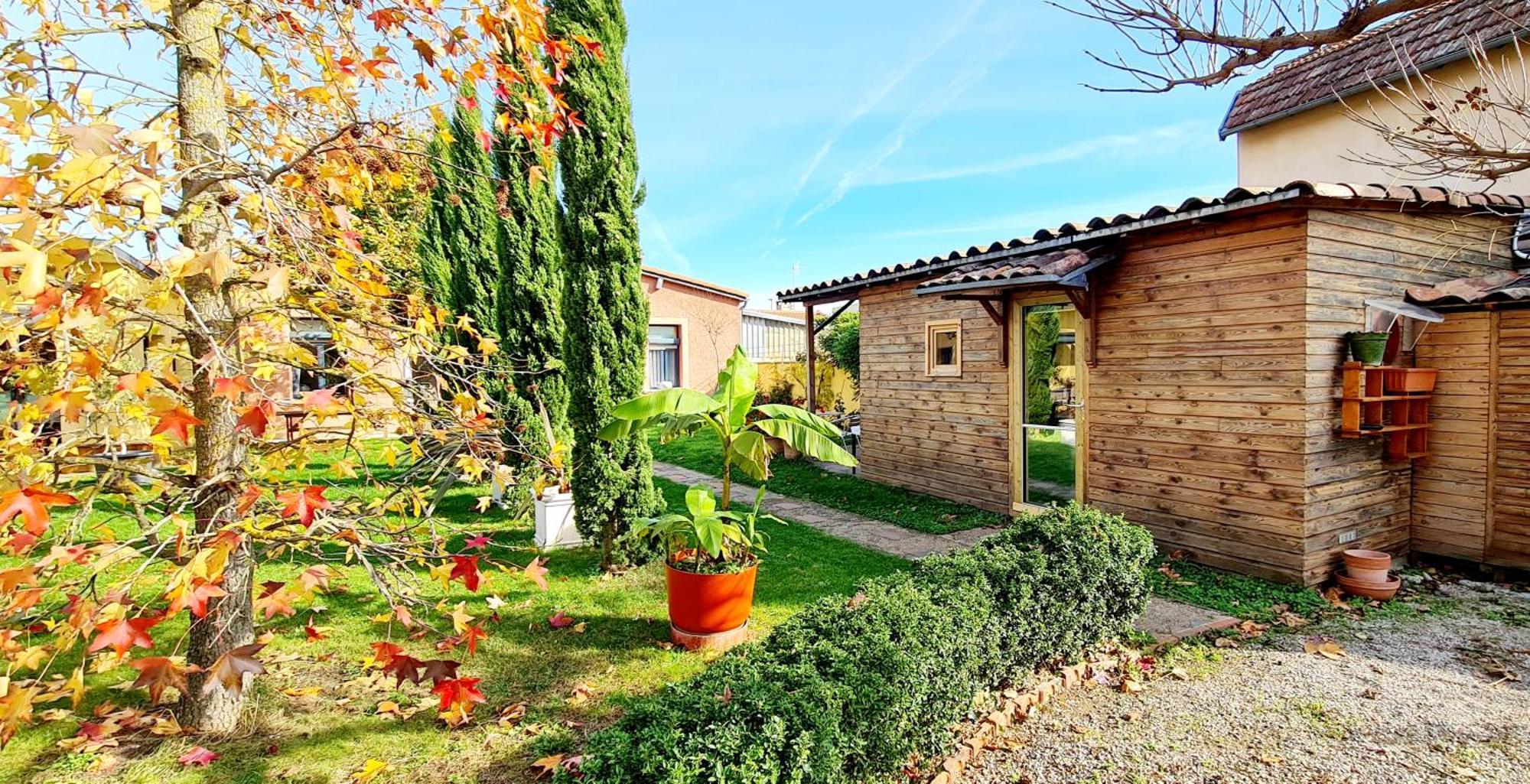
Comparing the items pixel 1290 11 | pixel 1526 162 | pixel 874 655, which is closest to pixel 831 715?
pixel 874 655

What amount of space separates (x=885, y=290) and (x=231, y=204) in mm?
8446

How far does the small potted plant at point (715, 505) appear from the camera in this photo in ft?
14.4

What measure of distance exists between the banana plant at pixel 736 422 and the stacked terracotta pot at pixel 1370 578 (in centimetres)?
448

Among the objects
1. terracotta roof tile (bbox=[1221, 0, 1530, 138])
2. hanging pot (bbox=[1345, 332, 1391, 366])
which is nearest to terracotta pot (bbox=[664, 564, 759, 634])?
hanging pot (bbox=[1345, 332, 1391, 366])

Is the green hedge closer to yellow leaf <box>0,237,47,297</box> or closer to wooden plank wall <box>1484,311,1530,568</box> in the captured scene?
yellow leaf <box>0,237,47,297</box>

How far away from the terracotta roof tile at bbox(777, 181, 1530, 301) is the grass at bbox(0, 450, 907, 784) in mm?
3919

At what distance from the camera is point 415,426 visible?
3.06 metres

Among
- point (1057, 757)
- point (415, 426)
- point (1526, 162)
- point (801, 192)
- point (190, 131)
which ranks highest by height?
point (801, 192)

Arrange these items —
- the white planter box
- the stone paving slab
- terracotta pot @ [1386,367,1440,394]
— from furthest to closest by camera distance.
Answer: the white planter box → terracotta pot @ [1386,367,1440,394] → the stone paving slab

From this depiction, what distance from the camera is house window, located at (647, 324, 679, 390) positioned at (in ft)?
71.9

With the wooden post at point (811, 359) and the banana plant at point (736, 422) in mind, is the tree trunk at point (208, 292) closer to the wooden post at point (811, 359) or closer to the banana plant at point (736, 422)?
the banana plant at point (736, 422)

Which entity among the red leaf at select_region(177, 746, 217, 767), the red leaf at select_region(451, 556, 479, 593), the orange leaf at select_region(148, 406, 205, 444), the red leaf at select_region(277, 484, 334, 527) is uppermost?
the orange leaf at select_region(148, 406, 205, 444)

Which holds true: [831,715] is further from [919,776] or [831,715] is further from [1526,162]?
[1526,162]

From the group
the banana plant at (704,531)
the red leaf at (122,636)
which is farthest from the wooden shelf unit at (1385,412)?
the red leaf at (122,636)
